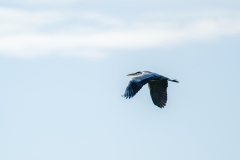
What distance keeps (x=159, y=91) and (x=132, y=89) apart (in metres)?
5.93

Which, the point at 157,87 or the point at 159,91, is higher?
the point at 157,87

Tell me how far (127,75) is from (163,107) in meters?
4.25

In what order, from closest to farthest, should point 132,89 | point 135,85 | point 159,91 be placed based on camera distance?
point 132,89 < point 135,85 < point 159,91

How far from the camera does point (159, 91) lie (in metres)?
45.7

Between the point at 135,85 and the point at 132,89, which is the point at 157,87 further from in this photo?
the point at 132,89

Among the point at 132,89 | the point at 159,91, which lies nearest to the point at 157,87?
the point at 159,91

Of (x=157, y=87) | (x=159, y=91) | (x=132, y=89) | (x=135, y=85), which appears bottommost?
(x=132, y=89)

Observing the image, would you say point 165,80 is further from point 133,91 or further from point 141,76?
point 133,91

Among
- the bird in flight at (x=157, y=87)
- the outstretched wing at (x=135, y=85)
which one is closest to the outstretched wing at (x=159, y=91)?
the bird in flight at (x=157, y=87)

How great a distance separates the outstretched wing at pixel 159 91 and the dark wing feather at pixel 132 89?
5006 millimetres

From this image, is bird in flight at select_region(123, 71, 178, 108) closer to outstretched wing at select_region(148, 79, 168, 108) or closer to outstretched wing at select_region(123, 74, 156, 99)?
outstretched wing at select_region(148, 79, 168, 108)

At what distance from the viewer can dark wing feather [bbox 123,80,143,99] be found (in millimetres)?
39422

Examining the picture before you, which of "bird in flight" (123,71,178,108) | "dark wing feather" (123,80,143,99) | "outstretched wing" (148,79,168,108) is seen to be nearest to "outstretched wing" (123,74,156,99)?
"dark wing feather" (123,80,143,99)

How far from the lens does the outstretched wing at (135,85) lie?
130ft
